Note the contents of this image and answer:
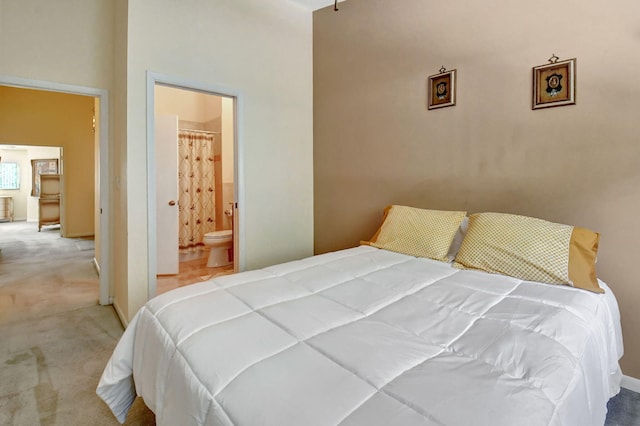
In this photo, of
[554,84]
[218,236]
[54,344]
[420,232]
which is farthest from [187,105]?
[554,84]

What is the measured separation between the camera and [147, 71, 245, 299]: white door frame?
252cm

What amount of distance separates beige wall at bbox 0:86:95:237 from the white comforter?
6.76 metres

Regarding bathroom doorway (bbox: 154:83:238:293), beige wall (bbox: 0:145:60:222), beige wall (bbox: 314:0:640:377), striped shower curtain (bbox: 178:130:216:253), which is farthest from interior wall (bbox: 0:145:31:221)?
beige wall (bbox: 314:0:640:377)

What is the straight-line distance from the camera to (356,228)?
330 centimetres

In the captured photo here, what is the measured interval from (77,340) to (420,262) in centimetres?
260

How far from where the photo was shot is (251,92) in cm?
313

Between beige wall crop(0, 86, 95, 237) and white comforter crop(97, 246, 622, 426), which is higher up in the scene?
beige wall crop(0, 86, 95, 237)

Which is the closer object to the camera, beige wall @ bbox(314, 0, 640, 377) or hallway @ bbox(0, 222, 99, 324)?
beige wall @ bbox(314, 0, 640, 377)

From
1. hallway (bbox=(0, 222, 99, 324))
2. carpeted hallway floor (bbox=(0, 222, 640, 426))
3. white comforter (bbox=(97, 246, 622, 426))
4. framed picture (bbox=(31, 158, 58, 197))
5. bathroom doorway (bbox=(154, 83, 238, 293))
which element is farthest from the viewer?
framed picture (bbox=(31, 158, 58, 197))

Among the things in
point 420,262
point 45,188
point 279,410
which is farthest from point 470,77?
point 45,188

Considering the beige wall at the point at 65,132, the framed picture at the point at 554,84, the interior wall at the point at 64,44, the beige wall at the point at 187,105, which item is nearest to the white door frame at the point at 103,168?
the interior wall at the point at 64,44

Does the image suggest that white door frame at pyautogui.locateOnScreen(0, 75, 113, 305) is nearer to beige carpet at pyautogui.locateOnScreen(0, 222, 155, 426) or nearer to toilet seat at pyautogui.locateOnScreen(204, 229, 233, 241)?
beige carpet at pyautogui.locateOnScreen(0, 222, 155, 426)

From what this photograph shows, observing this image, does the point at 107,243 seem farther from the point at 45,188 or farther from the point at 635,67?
the point at 45,188

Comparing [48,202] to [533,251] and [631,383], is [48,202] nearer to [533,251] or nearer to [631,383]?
[533,251]
